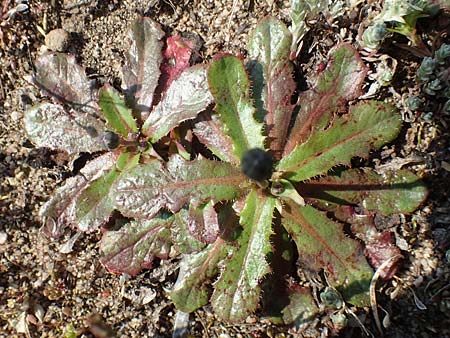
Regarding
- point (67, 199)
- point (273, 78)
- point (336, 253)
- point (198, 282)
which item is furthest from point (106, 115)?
point (336, 253)

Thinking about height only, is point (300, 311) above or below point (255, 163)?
below

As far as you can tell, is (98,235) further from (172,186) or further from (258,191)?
A: (258,191)

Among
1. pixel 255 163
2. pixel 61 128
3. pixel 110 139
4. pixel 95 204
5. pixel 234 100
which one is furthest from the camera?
pixel 61 128

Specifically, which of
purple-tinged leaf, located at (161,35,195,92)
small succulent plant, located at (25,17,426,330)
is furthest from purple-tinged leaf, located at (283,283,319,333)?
purple-tinged leaf, located at (161,35,195,92)

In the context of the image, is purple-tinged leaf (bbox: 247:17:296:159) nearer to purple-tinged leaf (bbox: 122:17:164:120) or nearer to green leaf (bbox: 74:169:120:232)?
purple-tinged leaf (bbox: 122:17:164:120)

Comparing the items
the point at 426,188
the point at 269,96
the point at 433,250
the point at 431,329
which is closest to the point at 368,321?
the point at 431,329

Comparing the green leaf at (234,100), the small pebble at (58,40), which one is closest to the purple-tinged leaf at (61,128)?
the small pebble at (58,40)
